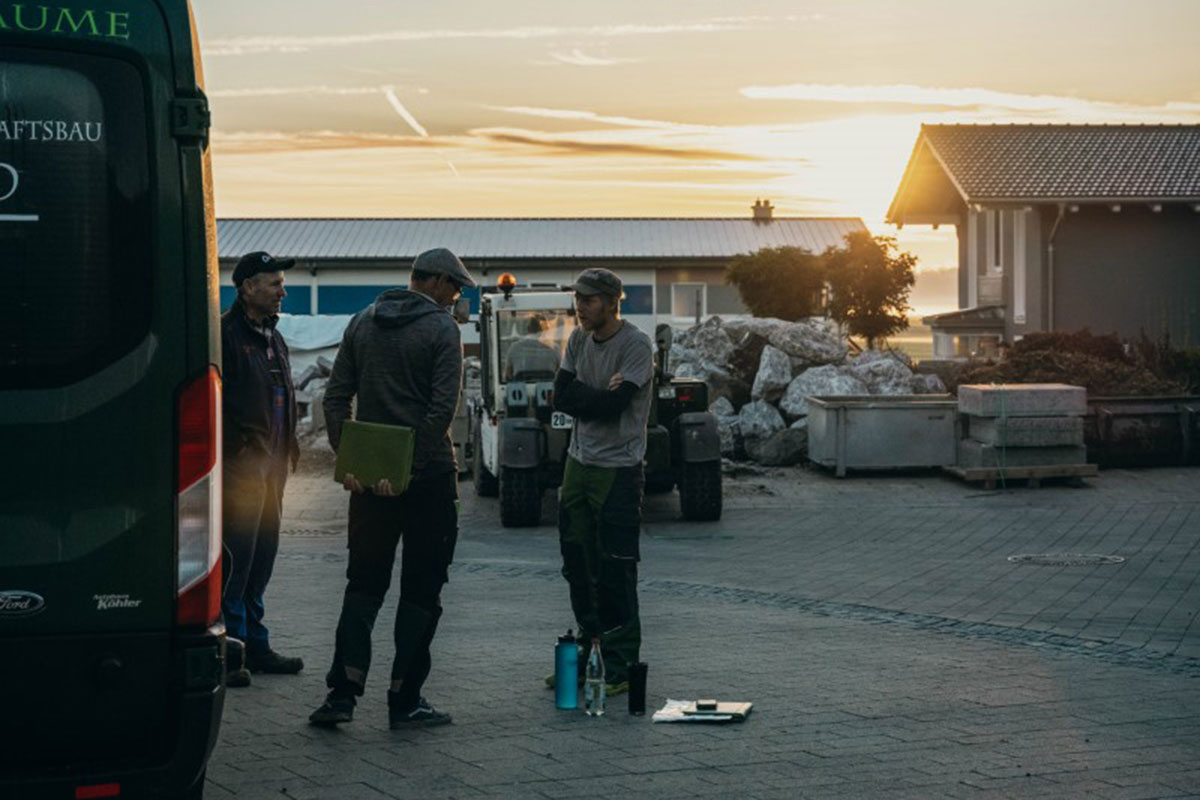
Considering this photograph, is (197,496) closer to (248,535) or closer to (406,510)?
(406,510)

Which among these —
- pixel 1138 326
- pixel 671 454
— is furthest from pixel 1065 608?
pixel 1138 326

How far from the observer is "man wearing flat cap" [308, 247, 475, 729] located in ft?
26.1

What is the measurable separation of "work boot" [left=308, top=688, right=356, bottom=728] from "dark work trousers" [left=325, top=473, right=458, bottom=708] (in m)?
0.04

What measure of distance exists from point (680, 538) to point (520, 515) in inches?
71.4

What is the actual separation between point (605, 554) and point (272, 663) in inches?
70.6

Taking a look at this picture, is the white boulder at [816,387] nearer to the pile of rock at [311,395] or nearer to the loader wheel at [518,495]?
the pile of rock at [311,395]

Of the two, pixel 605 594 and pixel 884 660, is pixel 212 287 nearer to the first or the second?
pixel 605 594

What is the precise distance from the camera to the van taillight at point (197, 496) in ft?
18.2

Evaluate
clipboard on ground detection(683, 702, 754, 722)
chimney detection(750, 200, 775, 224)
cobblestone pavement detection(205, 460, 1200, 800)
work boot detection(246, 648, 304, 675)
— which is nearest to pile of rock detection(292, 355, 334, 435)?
cobblestone pavement detection(205, 460, 1200, 800)

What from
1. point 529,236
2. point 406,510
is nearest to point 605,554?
point 406,510

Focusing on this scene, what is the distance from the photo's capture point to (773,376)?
2670 cm

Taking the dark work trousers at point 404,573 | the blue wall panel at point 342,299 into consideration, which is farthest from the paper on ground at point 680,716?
the blue wall panel at point 342,299

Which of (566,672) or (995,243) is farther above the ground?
(995,243)

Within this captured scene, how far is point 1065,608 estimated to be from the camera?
12055 mm
